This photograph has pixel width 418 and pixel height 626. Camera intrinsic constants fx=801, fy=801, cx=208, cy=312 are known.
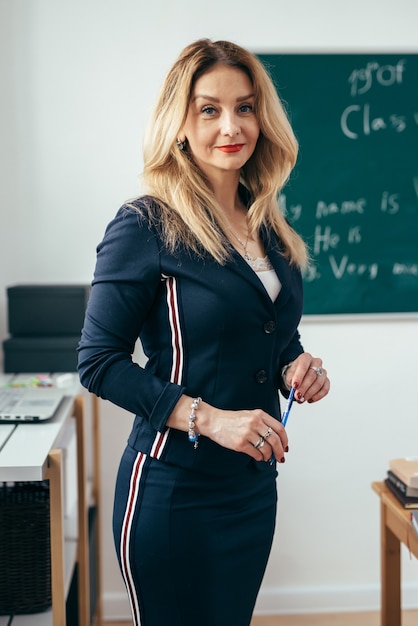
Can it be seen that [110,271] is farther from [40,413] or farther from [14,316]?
[14,316]

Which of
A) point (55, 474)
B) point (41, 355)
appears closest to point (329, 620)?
point (41, 355)

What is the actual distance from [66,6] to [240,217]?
4.91 ft

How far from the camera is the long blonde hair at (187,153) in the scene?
1353 millimetres

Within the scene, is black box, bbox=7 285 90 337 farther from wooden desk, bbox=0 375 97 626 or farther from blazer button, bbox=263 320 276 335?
blazer button, bbox=263 320 276 335

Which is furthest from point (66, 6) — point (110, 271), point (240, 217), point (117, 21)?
point (110, 271)

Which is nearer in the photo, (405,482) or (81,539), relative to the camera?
(405,482)

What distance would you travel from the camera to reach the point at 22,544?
6.02 feet

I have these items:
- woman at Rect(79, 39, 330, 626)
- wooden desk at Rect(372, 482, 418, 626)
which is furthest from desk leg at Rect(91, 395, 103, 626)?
woman at Rect(79, 39, 330, 626)

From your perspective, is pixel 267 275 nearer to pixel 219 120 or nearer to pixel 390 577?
pixel 219 120

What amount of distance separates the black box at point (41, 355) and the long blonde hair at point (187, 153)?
1.06 metres

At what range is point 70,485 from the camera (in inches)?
88.7

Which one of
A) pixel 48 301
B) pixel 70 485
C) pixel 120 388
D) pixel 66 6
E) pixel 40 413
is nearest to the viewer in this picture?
pixel 120 388

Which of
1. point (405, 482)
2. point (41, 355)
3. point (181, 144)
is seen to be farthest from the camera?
point (41, 355)

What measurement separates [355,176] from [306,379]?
1.53 meters
